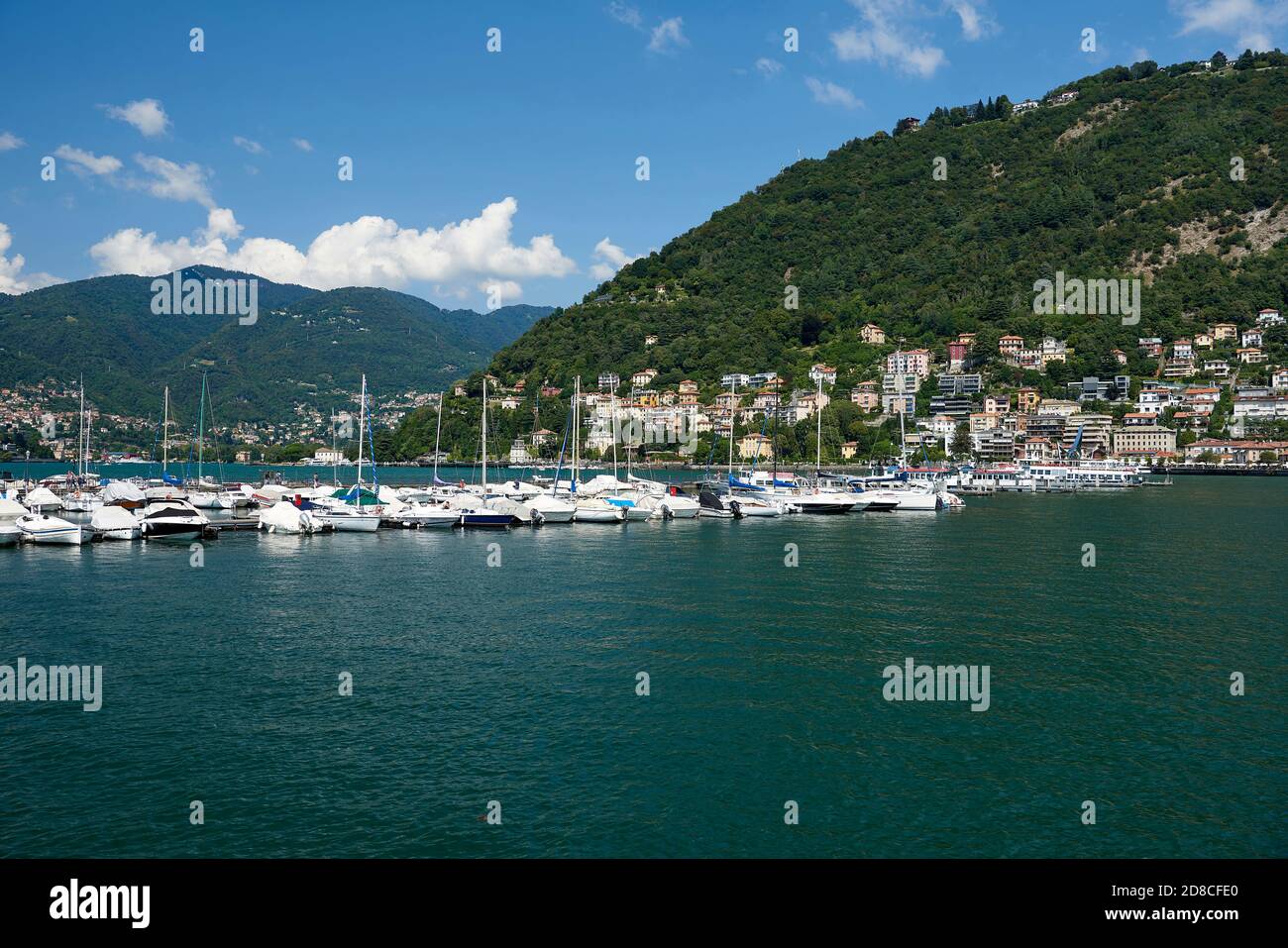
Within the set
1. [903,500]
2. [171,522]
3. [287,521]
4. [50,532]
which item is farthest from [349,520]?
[903,500]

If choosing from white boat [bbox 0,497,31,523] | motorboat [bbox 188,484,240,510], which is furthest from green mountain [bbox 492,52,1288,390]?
Answer: white boat [bbox 0,497,31,523]

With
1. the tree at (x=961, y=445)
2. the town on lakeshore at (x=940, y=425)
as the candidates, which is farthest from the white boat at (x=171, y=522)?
the tree at (x=961, y=445)

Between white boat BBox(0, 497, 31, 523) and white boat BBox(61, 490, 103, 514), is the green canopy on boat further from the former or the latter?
white boat BBox(0, 497, 31, 523)

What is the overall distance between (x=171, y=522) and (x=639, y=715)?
105 ft

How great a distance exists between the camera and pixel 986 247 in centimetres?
15725

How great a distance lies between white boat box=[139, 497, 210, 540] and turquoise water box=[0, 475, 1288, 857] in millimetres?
8910

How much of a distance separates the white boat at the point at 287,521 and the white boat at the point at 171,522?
2.71 metres

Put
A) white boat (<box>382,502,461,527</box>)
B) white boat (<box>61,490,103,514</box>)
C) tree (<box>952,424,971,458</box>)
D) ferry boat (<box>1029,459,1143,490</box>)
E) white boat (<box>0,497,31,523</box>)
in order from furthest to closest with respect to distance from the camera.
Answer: tree (<box>952,424,971,458</box>) < ferry boat (<box>1029,459,1143,490</box>) < white boat (<box>61,490,103,514</box>) < white boat (<box>382,502,461,527</box>) < white boat (<box>0,497,31,523</box>)

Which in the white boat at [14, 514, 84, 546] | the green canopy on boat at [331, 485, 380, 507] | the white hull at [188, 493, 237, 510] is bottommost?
the white boat at [14, 514, 84, 546]

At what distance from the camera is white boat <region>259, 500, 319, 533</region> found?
3972 cm

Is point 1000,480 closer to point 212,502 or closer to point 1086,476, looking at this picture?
point 1086,476

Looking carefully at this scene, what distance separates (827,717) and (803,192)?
189 m

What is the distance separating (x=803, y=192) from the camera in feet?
616
